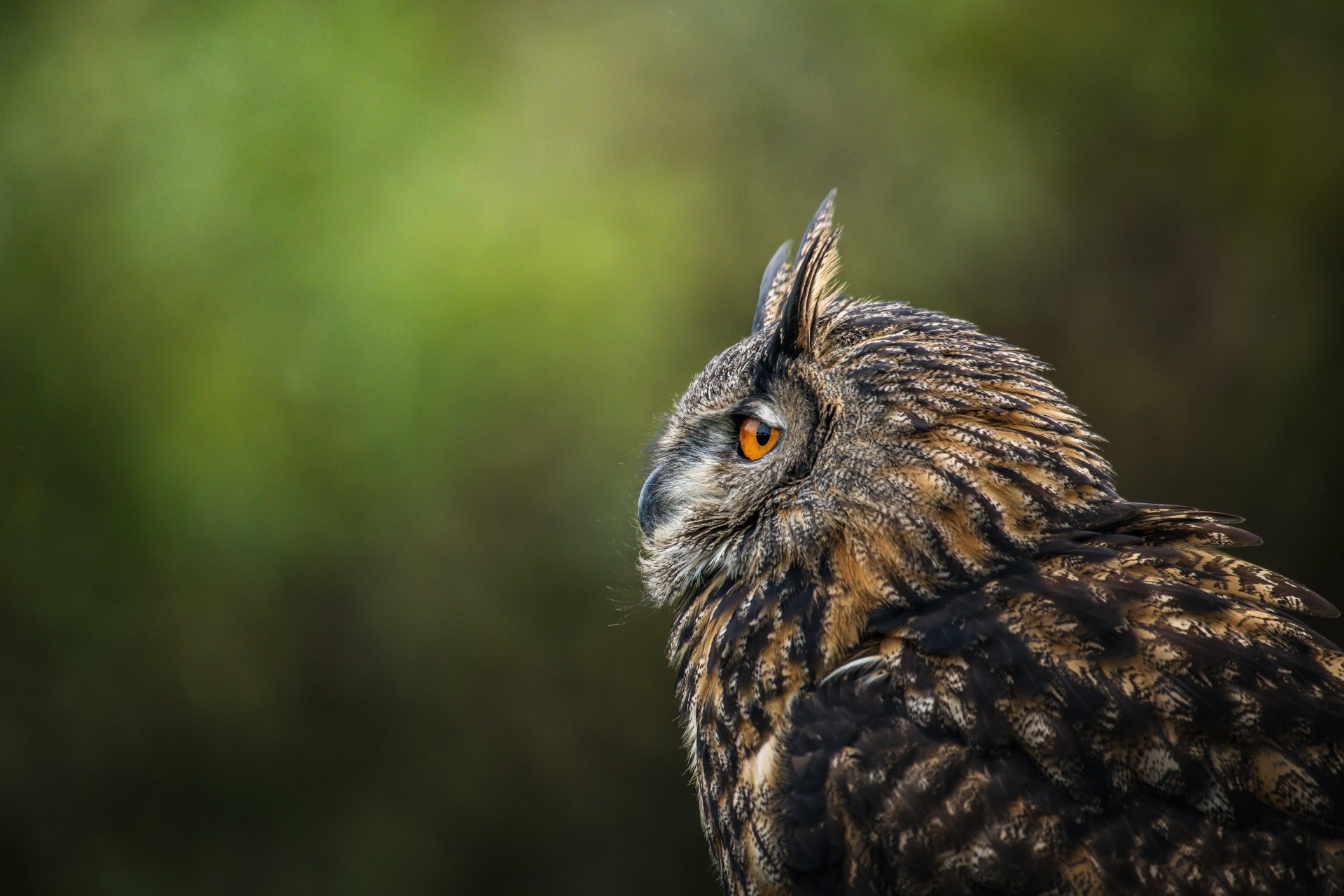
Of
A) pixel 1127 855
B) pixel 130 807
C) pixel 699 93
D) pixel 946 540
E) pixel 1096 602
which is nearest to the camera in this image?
pixel 1127 855

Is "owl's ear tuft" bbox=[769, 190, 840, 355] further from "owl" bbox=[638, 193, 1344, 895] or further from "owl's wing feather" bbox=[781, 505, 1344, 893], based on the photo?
"owl's wing feather" bbox=[781, 505, 1344, 893]

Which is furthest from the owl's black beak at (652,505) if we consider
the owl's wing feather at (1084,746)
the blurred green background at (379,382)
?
the blurred green background at (379,382)

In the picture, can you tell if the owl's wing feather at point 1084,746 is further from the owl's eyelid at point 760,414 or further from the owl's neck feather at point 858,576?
the owl's eyelid at point 760,414

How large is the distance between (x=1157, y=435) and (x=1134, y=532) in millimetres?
2473

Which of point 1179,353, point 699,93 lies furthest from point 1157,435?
point 699,93

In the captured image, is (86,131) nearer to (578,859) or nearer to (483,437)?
(483,437)

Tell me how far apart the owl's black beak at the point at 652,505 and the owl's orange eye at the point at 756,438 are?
8.6 inches

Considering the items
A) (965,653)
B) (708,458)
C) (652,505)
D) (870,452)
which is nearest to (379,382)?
(652,505)

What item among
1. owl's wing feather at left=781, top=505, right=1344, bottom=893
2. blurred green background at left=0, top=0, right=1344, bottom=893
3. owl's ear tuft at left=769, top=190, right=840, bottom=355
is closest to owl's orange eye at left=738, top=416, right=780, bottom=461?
owl's ear tuft at left=769, top=190, right=840, bottom=355

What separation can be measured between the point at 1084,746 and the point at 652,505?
882 mm

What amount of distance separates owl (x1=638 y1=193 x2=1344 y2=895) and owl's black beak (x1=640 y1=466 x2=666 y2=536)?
0.15 m

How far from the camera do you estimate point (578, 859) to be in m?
3.35

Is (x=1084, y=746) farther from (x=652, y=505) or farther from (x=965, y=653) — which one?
(x=652, y=505)

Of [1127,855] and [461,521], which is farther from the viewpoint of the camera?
[461,521]
